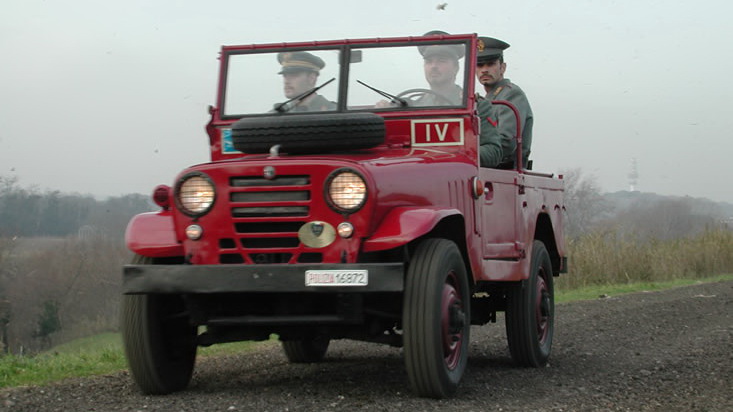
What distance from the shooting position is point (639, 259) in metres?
20.7

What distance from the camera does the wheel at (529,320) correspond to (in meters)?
7.68

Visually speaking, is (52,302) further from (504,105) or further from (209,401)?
(209,401)

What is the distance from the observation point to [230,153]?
279 inches

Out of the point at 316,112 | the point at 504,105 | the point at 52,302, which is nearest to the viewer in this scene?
the point at 316,112

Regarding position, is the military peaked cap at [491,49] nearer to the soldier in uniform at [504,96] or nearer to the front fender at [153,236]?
the soldier in uniform at [504,96]

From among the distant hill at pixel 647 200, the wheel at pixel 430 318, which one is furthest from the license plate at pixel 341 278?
the distant hill at pixel 647 200

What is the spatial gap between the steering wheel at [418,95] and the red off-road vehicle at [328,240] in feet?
0.04

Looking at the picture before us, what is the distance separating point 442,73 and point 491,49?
198 cm

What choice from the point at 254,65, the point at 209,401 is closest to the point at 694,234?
the point at 254,65

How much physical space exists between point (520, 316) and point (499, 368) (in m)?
0.39

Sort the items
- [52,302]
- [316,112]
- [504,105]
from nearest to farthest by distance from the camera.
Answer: [316,112] → [504,105] → [52,302]

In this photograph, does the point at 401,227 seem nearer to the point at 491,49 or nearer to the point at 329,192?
the point at 329,192

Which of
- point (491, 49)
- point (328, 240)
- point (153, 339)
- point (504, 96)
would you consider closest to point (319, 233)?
point (328, 240)

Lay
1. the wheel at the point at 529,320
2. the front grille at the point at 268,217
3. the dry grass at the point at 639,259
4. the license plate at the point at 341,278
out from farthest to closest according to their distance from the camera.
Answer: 1. the dry grass at the point at 639,259
2. the wheel at the point at 529,320
3. the front grille at the point at 268,217
4. the license plate at the point at 341,278
